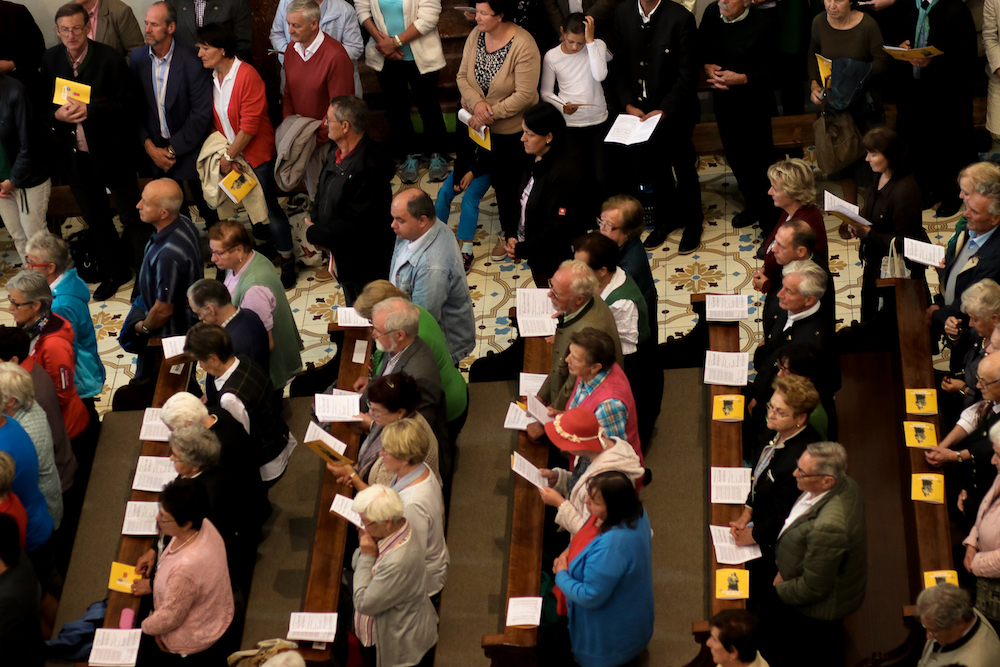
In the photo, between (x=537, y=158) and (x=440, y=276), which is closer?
(x=440, y=276)

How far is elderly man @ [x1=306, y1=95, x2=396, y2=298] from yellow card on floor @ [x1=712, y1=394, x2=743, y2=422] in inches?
103

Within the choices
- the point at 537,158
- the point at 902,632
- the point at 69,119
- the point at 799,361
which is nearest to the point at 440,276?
the point at 537,158

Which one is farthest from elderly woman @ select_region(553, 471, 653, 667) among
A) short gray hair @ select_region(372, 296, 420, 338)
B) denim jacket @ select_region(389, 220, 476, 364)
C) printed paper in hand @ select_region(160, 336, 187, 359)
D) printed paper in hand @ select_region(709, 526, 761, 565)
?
printed paper in hand @ select_region(160, 336, 187, 359)

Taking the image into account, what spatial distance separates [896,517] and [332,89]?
4840mm

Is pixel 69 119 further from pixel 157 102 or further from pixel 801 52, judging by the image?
pixel 801 52

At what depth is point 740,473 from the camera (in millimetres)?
5457

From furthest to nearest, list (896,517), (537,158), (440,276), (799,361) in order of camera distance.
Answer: (537,158) → (440,276) → (896,517) → (799,361)

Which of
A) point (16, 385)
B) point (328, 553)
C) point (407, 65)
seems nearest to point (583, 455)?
point (328, 553)

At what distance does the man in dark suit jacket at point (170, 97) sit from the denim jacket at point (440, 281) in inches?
97.1

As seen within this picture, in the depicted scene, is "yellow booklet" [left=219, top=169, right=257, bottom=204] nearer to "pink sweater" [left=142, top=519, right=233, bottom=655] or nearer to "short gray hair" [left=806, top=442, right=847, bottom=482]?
"pink sweater" [left=142, top=519, right=233, bottom=655]

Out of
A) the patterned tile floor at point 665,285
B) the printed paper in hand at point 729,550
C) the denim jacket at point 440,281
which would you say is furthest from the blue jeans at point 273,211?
the printed paper in hand at point 729,550

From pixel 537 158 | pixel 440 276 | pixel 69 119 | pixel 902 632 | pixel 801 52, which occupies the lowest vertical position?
pixel 902 632

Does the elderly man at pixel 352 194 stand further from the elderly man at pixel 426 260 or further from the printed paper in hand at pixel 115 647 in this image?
the printed paper in hand at pixel 115 647

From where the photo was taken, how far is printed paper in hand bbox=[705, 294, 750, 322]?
610 centimetres
